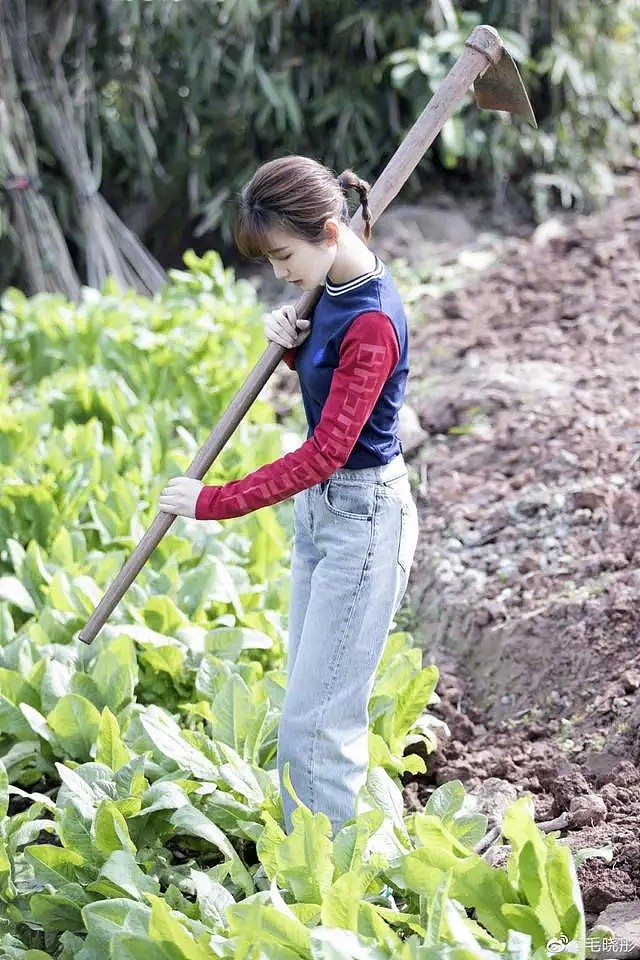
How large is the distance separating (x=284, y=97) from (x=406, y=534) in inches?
197

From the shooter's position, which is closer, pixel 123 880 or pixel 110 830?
pixel 123 880

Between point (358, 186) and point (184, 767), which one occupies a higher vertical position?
point (358, 186)

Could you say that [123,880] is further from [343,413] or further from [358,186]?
[358,186]

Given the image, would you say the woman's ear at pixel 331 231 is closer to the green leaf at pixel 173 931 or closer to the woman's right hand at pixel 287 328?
the woman's right hand at pixel 287 328

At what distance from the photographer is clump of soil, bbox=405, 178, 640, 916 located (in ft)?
8.67

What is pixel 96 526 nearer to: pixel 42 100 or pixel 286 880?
pixel 286 880

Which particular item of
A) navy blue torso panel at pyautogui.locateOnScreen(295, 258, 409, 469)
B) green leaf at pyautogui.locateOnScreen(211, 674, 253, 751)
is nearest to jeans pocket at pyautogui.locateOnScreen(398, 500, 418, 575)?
navy blue torso panel at pyautogui.locateOnScreen(295, 258, 409, 469)

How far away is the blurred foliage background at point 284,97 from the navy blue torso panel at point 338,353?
4.39m

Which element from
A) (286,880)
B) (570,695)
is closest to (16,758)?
(286,880)

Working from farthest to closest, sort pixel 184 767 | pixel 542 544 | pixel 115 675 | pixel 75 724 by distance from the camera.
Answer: pixel 542 544
pixel 115 675
pixel 75 724
pixel 184 767

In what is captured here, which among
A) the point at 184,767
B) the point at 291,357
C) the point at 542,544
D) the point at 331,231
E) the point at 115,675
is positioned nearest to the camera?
the point at 331,231

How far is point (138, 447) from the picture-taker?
4.02 meters

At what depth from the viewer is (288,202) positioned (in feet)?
6.32

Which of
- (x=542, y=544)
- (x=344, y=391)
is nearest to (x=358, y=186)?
(x=344, y=391)
